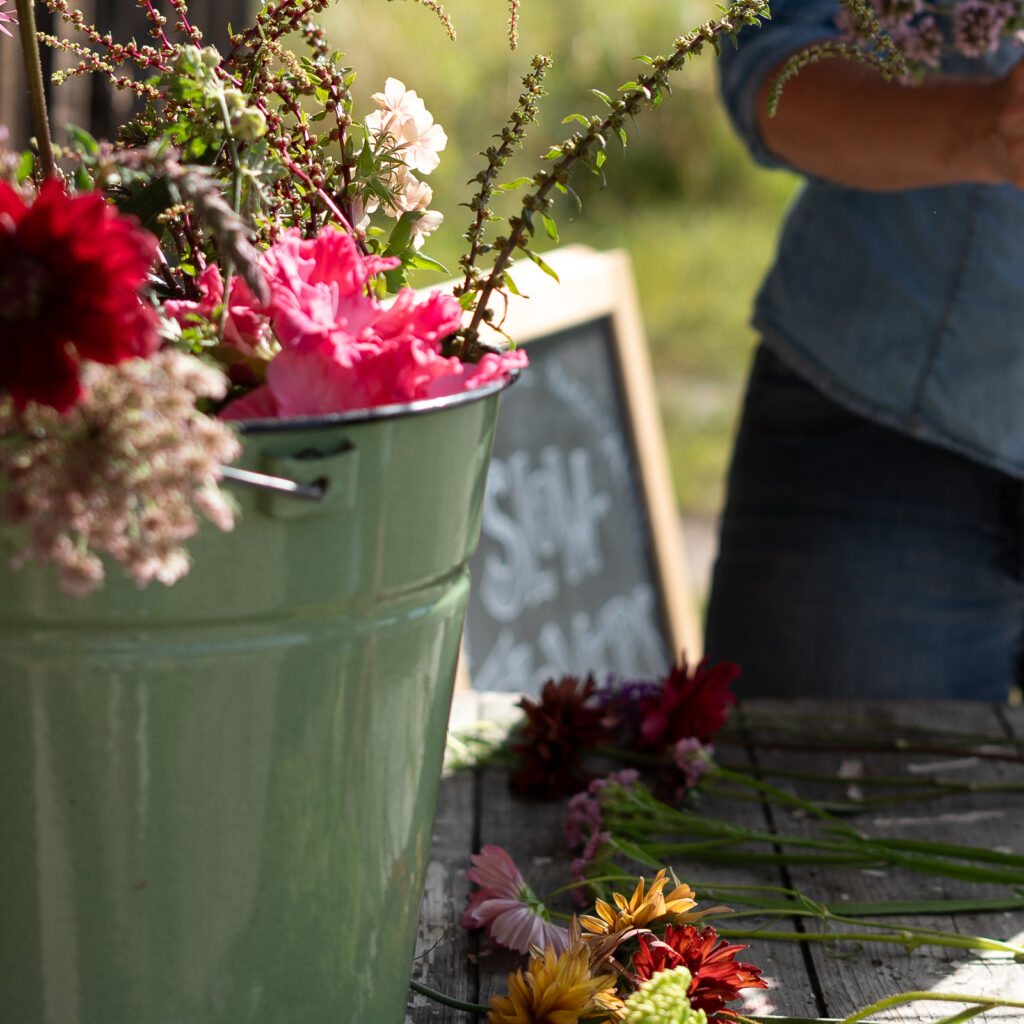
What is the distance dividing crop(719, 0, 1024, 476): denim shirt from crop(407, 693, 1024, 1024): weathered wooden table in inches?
12.3

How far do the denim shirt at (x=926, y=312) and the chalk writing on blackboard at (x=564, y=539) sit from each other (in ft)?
1.75

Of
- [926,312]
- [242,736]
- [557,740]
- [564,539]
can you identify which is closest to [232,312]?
[242,736]

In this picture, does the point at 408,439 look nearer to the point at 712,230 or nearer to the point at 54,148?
the point at 54,148

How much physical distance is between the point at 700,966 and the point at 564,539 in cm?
131

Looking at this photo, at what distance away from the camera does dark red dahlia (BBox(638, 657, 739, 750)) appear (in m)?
0.87

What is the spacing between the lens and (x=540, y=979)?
55cm

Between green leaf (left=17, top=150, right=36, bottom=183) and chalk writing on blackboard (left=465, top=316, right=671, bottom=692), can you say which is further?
chalk writing on blackboard (left=465, top=316, right=671, bottom=692)

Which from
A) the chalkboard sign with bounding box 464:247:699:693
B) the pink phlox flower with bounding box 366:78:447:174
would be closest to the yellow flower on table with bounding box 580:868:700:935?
the pink phlox flower with bounding box 366:78:447:174

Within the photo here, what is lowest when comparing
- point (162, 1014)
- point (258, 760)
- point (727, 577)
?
point (727, 577)

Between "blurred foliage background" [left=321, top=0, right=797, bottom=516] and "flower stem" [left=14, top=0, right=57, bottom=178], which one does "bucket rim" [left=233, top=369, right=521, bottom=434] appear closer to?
"flower stem" [left=14, top=0, right=57, bottom=178]

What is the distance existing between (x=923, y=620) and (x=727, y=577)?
0.69ft

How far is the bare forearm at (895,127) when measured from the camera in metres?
0.93

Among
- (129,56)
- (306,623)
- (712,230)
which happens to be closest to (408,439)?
(306,623)

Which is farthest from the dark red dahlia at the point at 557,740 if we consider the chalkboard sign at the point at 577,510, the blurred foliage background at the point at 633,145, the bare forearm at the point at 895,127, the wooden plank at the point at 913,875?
the blurred foliage background at the point at 633,145
